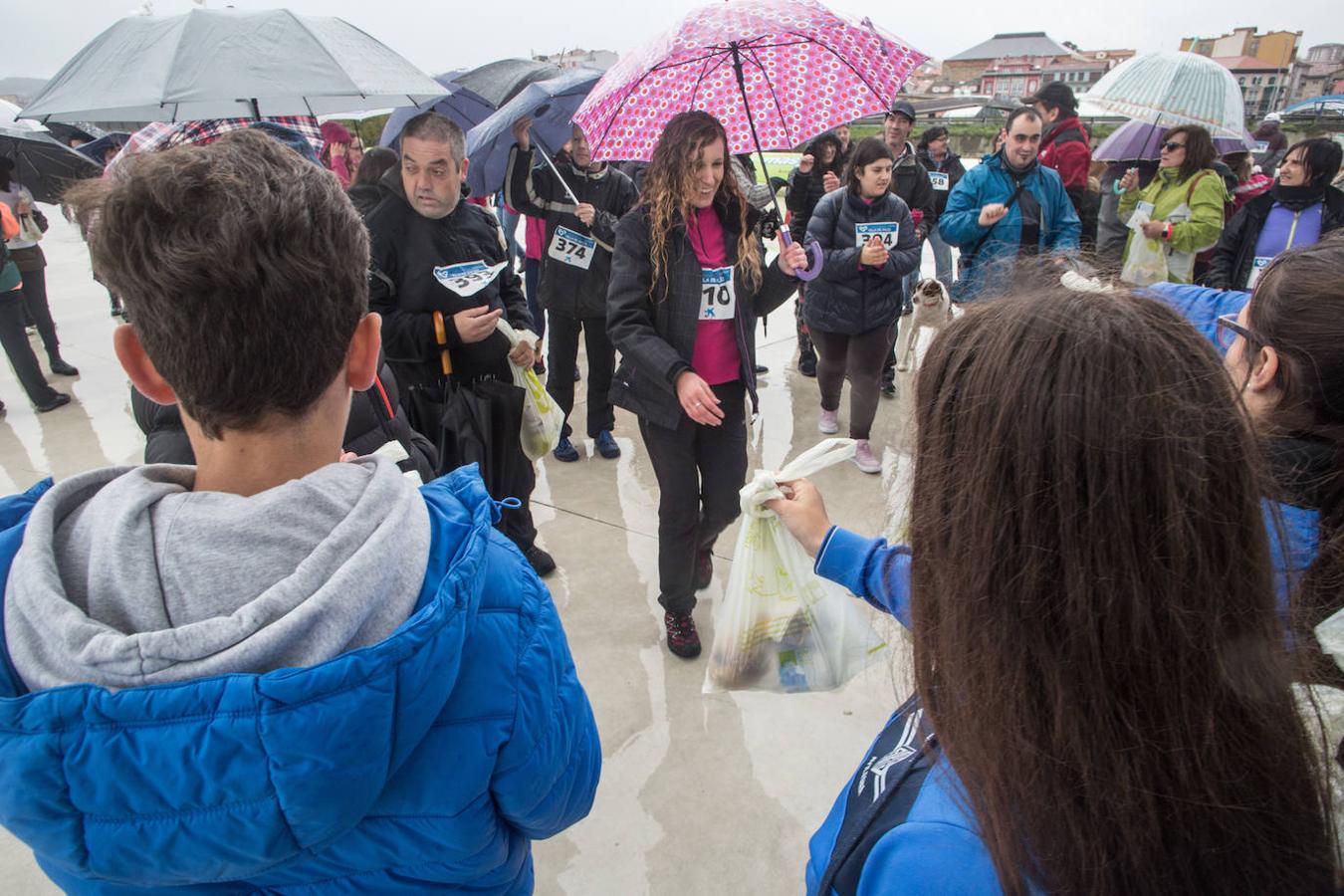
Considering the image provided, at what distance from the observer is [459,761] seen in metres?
0.85

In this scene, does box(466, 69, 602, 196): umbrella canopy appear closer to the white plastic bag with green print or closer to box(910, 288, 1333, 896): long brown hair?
the white plastic bag with green print

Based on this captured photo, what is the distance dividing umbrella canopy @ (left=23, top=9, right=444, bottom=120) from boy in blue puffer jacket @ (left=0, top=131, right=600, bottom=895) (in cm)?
227

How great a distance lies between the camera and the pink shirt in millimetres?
2547

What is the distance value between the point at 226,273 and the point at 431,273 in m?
2.01

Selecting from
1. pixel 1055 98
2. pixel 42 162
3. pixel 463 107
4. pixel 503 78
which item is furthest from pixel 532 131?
pixel 1055 98

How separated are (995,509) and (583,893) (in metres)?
1.81

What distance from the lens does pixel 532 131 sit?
3844 millimetres

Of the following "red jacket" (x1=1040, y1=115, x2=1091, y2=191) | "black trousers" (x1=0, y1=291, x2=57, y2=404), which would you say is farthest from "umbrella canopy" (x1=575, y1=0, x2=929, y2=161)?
"black trousers" (x1=0, y1=291, x2=57, y2=404)

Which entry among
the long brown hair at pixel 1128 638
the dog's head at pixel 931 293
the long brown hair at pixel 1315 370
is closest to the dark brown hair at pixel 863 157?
the dog's head at pixel 931 293

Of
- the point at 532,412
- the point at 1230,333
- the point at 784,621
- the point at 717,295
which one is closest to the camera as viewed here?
the point at 1230,333

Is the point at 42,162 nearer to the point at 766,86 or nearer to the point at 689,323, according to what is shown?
the point at 766,86

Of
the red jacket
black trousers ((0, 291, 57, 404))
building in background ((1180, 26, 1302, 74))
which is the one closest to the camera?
black trousers ((0, 291, 57, 404))

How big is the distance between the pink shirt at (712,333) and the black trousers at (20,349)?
4.98m

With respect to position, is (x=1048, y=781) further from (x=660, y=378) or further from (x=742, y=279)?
(x=742, y=279)
